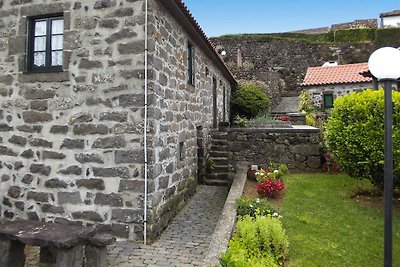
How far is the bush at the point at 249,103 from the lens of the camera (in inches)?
701

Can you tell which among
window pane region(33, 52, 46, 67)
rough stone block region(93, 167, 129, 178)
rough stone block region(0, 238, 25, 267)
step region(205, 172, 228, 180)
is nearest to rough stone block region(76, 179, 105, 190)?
rough stone block region(93, 167, 129, 178)

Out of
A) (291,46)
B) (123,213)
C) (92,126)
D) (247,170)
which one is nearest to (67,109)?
(92,126)

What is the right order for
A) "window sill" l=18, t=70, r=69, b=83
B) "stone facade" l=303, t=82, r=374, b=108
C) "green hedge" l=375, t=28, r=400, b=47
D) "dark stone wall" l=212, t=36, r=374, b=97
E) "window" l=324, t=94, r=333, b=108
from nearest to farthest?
"window sill" l=18, t=70, r=69, b=83 → "stone facade" l=303, t=82, r=374, b=108 → "window" l=324, t=94, r=333, b=108 → "green hedge" l=375, t=28, r=400, b=47 → "dark stone wall" l=212, t=36, r=374, b=97

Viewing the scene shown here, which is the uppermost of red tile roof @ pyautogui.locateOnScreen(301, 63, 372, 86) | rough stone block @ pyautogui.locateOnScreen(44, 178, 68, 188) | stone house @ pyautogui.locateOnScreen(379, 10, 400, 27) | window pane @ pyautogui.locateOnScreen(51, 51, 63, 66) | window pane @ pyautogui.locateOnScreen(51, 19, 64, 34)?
stone house @ pyautogui.locateOnScreen(379, 10, 400, 27)

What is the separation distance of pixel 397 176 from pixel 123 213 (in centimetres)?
523

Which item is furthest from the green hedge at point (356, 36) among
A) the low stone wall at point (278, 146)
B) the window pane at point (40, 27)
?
the window pane at point (40, 27)

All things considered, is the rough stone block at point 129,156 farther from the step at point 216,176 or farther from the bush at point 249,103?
the bush at point 249,103

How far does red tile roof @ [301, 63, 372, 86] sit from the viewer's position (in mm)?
19000

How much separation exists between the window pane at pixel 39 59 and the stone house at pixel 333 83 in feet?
55.5

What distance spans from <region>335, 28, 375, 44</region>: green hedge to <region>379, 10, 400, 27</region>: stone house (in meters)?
10.5

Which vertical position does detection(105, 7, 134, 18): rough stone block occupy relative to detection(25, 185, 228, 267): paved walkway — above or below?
above

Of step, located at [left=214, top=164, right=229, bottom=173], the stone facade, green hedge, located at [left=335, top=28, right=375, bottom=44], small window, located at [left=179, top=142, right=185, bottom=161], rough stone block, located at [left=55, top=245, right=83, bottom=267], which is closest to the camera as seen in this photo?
rough stone block, located at [left=55, top=245, right=83, bottom=267]

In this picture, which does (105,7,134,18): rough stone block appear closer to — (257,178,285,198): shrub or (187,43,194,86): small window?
(187,43,194,86): small window

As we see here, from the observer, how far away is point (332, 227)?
577 centimetres
